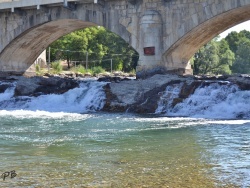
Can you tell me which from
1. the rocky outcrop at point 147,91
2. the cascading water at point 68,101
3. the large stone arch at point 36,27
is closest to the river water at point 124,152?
the rocky outcrop at point 147,91

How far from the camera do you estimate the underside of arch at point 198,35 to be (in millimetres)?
20266

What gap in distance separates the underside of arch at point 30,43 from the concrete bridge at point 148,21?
0.23 feet

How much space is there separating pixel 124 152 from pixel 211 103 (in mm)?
8851

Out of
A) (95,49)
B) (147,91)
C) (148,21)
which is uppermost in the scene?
(95,49)

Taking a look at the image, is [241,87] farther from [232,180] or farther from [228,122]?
[232,180]

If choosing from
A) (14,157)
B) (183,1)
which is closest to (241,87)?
(183,1)

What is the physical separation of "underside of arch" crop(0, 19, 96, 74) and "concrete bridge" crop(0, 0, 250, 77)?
70 millimetres

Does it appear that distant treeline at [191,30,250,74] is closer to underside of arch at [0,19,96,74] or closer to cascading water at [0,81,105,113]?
underside of arch at [0,19,96,74]

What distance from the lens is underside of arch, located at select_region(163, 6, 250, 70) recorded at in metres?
20.3

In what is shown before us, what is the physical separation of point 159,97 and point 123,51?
117ft

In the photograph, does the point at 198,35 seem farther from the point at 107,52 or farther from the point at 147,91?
the point at 107,52

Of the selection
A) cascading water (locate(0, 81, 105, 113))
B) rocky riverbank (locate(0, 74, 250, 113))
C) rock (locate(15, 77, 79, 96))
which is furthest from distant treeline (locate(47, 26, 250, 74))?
rocky riverbank (locate(0, 74, 250, 113))

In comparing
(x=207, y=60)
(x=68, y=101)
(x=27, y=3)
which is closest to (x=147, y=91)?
(x=68, y=101)

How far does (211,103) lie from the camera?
16.7 m
